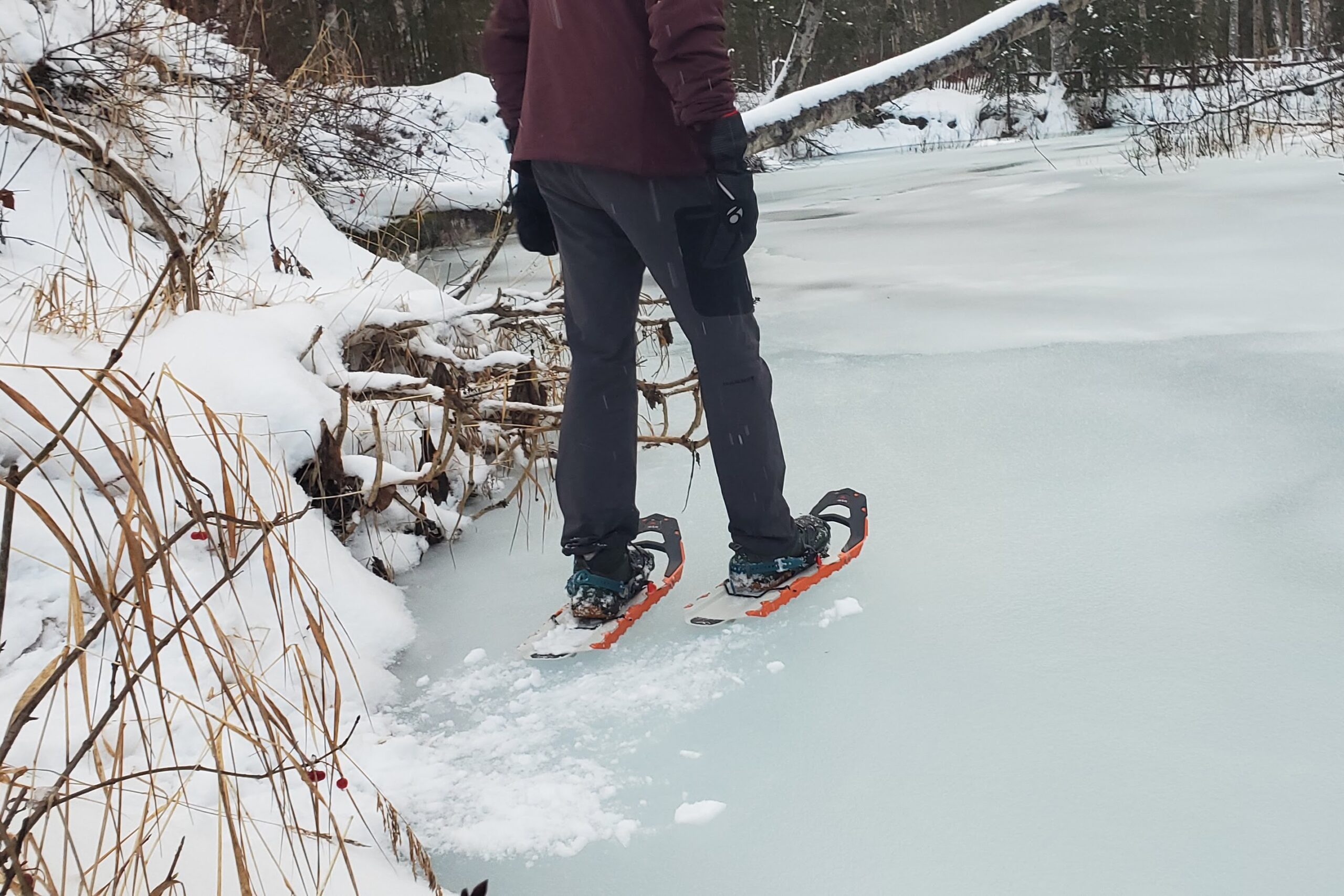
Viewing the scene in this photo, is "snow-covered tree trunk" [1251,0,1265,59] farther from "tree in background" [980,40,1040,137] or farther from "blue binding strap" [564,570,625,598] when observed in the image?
"blue binding strap" [564,570,625,598]

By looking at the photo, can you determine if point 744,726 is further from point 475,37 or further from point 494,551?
point 475,37

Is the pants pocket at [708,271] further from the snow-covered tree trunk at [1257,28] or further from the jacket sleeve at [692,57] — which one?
the snow-covered tree trunk at [1257,28]

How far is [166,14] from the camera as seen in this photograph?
4.18 metres

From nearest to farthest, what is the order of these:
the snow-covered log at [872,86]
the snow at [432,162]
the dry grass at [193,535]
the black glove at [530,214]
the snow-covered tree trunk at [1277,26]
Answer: the dry grass at [193,535], the black glove at [530,214], the snow-covered log at [872,86], the snow at [432,162], the snow-covered tree trunk at [1277,26]

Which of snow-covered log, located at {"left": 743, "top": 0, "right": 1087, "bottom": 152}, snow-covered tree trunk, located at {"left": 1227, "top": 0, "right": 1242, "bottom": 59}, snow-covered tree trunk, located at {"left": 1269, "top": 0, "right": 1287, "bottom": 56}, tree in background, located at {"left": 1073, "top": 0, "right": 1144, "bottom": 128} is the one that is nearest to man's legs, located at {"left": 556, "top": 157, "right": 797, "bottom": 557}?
snow-covered log, located at {"left": 743, "top": 0, "right": 1087, "bottom": 152}

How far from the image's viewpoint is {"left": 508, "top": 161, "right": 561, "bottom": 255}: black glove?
6.66 ft

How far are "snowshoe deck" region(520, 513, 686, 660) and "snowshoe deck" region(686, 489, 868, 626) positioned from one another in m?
0.08

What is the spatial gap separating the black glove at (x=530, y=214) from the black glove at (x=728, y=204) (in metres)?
0.37

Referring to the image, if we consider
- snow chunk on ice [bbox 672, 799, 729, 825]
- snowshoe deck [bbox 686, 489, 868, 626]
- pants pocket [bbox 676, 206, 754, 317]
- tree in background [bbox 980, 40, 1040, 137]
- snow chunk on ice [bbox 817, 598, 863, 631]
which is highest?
tree in background [bbox 980, 40, 1040, 137]

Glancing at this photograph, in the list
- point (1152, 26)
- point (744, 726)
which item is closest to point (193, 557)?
point (744, 726)

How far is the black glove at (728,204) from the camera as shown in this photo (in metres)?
1.69

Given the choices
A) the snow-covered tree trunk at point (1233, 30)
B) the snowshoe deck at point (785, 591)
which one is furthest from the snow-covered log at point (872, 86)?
the snow-covered tree trunk at point (1233, 30)

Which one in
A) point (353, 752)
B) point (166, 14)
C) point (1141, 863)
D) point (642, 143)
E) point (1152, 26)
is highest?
point (1152, 26)

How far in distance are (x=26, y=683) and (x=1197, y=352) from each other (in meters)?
3.14
